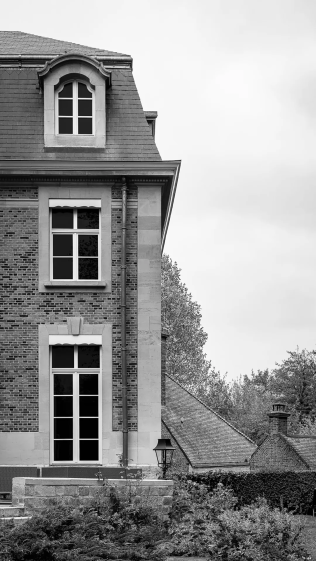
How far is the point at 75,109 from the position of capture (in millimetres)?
22312

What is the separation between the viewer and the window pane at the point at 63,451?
21062mm

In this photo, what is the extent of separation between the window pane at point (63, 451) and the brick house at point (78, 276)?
0.02m

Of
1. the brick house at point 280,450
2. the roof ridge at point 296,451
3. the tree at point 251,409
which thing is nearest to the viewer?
the roof ridge at point 296,451

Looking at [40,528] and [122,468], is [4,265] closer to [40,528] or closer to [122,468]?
[122,468]

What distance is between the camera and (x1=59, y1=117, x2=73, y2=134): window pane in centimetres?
2228

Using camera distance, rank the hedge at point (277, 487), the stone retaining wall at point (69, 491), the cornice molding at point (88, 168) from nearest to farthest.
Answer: the stone retaining wall at point (69, 491), the cornice molding at point (88, 168), the hedge at point (277, 487)

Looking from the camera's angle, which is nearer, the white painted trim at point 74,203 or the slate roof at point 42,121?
the white painted trim at point 74,203

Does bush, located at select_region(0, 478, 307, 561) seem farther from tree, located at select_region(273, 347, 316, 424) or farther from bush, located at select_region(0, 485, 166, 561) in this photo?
tree, located at select_region(273, 347, 316, 424)

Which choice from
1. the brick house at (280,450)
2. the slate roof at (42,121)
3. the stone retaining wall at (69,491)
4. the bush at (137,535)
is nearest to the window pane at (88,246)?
the slate roof at (42,121)

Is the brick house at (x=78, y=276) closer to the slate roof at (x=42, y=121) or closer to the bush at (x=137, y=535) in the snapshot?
the slate roof at (x=42, y=121)

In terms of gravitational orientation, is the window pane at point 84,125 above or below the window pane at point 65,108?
below

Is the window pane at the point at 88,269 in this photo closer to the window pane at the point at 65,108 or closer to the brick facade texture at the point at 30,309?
the brick facade texture at the point at 30,309

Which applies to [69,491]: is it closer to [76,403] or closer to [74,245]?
[76,403]

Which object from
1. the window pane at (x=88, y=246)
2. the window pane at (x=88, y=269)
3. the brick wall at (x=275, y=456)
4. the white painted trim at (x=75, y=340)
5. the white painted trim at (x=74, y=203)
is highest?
the white painted trim at (x=74, y=203)
